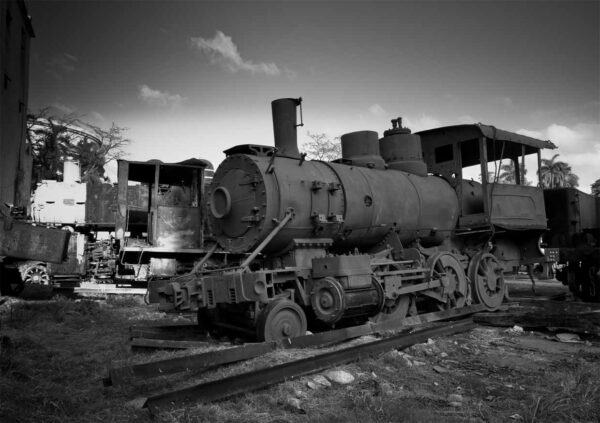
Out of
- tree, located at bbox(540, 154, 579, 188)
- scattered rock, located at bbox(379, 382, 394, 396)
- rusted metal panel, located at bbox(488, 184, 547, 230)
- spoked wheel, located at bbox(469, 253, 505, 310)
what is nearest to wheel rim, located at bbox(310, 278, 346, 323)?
scattered rock, located at bbox(379, 382, 394, 396)

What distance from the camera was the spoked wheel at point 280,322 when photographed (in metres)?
6.11

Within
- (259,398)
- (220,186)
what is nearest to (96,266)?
(220,186)

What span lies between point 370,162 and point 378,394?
18.4 ft

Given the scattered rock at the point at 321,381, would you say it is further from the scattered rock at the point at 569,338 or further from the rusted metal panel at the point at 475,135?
the rusted metal panel at the point at 475,135

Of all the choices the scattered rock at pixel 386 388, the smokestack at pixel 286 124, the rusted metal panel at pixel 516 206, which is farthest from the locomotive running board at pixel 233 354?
the rusted metal panel at pixel 516 206

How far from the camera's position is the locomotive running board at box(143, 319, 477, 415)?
3.58 meters

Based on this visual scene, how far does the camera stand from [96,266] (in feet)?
56.9

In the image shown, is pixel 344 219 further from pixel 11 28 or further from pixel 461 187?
pixel 11 28

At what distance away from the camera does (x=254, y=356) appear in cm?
528

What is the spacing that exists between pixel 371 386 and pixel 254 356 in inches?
59.2

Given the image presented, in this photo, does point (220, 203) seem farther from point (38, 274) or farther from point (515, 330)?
point (38, 274)

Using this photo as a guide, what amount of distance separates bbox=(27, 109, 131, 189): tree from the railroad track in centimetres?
2711

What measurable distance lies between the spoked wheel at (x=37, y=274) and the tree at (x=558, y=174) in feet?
188

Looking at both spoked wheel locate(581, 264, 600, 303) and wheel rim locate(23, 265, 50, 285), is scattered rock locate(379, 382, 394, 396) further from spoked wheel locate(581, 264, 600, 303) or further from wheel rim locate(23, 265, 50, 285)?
wheel rim locate(23, 265, 50, 285)
